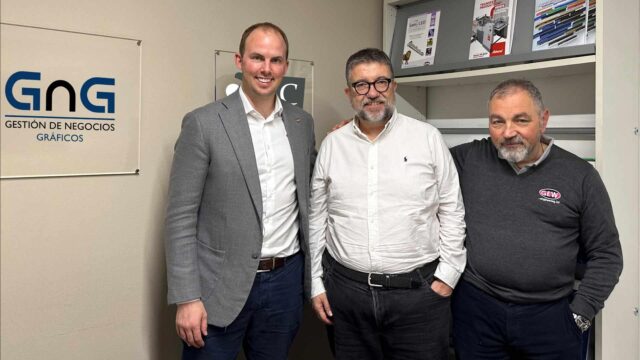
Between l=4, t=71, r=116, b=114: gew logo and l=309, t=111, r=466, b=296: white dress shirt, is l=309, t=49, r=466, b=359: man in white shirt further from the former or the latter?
l=4, t=71, r=116, b=114: gew logo

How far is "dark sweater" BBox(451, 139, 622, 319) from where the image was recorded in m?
1.61

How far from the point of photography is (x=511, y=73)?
2.17m

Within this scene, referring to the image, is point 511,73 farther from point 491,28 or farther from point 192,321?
point 192,321

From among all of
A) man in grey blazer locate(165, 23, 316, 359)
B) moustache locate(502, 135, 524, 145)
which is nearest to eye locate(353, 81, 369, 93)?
man in grey blazer locate(165, 23, 316, 359)

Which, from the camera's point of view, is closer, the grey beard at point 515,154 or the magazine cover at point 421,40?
the grey beard at point 515,154

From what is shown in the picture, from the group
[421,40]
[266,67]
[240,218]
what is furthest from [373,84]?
[421,40]

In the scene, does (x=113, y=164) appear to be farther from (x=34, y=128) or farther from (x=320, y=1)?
(x=320, y=1)

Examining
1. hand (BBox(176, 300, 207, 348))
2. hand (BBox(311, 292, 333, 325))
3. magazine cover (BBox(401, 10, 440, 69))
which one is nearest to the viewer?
hand (BBox(176, 300, 207, 348))

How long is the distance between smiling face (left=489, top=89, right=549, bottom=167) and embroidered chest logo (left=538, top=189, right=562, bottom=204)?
125mm

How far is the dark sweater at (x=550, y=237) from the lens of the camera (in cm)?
161

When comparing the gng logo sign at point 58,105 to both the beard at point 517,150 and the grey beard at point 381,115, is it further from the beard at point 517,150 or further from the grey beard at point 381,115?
the beard at point 517,150

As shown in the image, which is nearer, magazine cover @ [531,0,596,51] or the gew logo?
the gew logo

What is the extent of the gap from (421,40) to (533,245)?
50.6 inches

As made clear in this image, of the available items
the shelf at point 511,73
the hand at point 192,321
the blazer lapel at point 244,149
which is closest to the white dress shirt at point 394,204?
the blazer lapel at point 244,149
